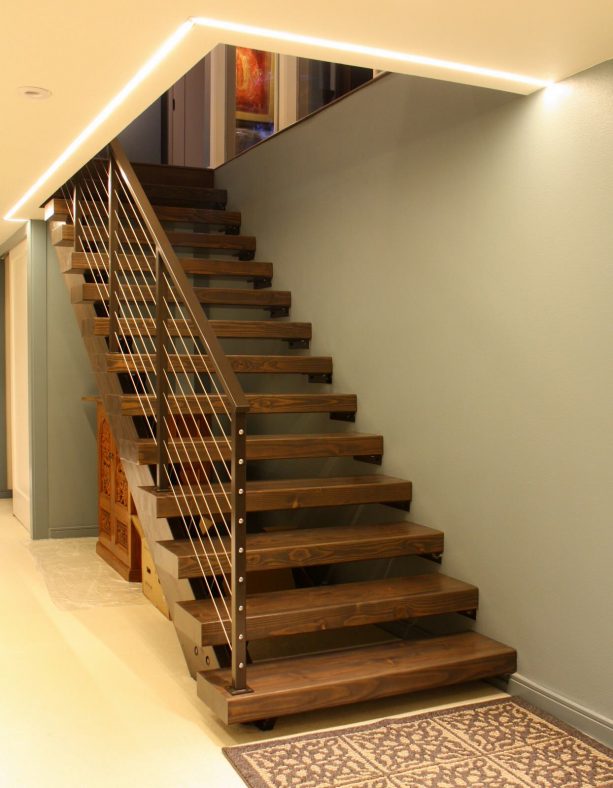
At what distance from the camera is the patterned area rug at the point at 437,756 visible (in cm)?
283

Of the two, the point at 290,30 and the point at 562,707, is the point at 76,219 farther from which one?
the point at 562,707

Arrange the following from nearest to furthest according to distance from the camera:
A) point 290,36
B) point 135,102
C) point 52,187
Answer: point 290,36, point 135,102, point 52,187

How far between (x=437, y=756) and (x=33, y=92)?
2.90 metres

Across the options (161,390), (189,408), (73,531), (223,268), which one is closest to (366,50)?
(189,408)

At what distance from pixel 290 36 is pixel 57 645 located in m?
2.89

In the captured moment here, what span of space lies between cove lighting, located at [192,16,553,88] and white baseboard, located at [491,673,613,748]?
2299 mm

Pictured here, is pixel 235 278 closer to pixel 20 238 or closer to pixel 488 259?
pixel 20 238

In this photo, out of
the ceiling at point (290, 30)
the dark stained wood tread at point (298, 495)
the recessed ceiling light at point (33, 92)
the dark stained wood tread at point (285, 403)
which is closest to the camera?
the ceiling at point (290, 30)

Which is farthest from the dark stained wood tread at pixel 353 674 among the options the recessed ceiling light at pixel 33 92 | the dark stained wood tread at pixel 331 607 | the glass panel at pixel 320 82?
the glass panel at pixel 320 82

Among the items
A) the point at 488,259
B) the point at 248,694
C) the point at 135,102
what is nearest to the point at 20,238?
the point at 135,102

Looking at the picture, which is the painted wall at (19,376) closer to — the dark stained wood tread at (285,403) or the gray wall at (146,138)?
the gray wall at (146,138)

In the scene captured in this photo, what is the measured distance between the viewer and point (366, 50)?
297 centimetres

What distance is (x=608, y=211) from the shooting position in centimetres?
310

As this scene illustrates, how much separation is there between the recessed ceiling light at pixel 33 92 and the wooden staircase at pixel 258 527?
27.5 inches
